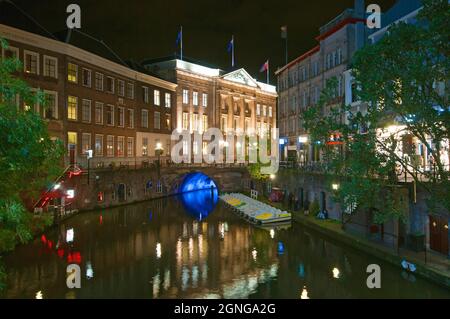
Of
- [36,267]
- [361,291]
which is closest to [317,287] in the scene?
[361,291]

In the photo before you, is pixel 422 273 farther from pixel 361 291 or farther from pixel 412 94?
pixel 412 94

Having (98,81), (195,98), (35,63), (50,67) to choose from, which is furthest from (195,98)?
(35,63)

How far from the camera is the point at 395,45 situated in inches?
751

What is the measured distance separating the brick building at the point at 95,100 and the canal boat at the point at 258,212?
15.9 m

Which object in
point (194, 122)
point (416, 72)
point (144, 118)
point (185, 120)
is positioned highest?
point (185, 120)

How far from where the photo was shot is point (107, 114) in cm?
4884

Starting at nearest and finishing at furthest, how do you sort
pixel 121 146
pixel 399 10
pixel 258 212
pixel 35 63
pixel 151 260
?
pixel 151 260, pixel 399 10, pixel 35 63, pixel 258 212, pixel 121 146

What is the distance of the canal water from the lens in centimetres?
2019

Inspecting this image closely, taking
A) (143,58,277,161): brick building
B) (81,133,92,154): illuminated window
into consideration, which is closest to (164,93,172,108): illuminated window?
(143,58,277,161): brick building

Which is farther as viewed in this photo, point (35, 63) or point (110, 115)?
point (110, 115)

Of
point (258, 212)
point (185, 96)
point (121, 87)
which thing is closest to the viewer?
point (258, 212)

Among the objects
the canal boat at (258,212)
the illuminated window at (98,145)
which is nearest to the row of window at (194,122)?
the illuminated window at (98,145)

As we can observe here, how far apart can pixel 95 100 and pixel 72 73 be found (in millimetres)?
4663

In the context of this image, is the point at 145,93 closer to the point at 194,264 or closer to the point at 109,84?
the point at 109,84
